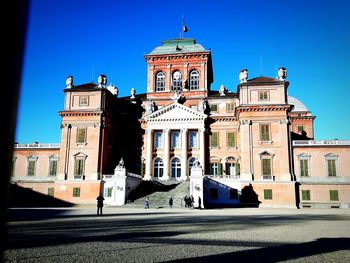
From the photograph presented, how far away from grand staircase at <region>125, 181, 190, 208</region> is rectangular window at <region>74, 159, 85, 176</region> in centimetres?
856

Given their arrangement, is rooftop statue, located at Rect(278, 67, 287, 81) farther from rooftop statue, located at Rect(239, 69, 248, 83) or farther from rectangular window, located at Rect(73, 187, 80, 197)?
rectangular window, located at Rect(73, 187, 80, 197)

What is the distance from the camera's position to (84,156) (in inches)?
1706

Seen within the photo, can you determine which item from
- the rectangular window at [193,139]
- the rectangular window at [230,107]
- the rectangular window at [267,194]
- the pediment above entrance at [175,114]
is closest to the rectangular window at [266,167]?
the rectangular window at [267,194]

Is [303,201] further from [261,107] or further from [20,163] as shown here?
[20,163]

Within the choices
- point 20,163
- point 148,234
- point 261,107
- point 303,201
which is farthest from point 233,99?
point 148,234

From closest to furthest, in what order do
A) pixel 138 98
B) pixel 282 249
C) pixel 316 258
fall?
pixel 316 258 < pixel 282 249 < pixel 138 98

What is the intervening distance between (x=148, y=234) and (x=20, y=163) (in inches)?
1611

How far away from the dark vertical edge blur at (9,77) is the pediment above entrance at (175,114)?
146 feet

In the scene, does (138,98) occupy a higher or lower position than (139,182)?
higher

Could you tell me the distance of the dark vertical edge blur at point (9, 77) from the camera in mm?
1888

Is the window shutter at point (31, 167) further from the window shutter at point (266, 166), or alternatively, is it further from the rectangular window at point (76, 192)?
the window shutter at point (266, 166)

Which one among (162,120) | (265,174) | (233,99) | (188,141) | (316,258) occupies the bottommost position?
(316,258)

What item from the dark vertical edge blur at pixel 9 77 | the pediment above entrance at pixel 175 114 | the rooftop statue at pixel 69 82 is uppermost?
the rooftop statue at pixel 69 82

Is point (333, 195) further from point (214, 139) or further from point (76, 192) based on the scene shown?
point (76, 192)
